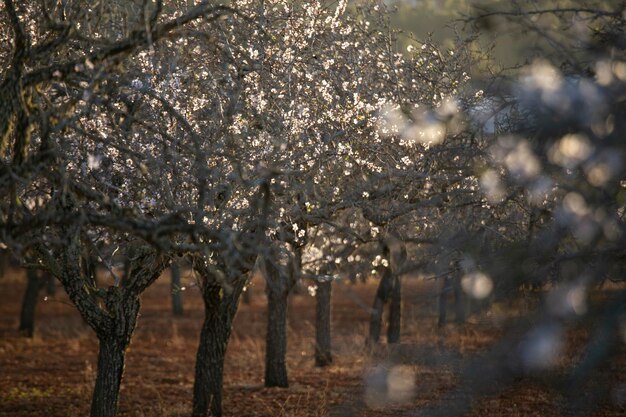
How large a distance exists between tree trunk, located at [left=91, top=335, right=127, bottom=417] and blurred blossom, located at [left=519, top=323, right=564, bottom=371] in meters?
6.23

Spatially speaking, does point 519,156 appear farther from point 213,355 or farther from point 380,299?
point 380,299

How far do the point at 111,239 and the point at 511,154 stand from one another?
20.8 feet

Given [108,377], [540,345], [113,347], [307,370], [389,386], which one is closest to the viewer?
[540,345]

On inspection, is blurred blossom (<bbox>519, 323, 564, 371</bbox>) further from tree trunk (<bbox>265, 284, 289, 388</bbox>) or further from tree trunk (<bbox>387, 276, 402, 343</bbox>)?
tree trunk (<bbox>387, 276, 402, 343</bbox>)

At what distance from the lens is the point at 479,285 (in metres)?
6.38

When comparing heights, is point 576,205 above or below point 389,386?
above

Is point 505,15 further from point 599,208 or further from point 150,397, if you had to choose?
point 150,397

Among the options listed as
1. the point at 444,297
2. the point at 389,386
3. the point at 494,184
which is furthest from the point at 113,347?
the point at 389,386

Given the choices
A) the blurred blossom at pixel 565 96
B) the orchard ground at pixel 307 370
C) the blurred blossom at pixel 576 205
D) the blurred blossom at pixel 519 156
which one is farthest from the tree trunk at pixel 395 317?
the blurred blossom at pixel 576 205

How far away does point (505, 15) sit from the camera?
729cm

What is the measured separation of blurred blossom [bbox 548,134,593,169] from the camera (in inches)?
235

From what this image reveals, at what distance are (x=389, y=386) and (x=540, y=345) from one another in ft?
30.6

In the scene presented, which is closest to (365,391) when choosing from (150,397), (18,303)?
(150,397)

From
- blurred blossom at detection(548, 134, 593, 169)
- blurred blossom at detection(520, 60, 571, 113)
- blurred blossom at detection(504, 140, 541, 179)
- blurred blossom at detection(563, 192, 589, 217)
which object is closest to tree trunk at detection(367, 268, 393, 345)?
blurred blossom at detection(504, 140, 541, 179)
